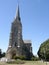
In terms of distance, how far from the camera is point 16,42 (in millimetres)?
89375

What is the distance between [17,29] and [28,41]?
583 inches

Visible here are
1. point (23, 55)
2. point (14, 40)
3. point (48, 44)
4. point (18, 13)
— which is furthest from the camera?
point (18, 13)

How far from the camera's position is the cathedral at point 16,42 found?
86000mm

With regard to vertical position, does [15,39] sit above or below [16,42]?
above

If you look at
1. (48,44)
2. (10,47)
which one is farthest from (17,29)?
(48,44)

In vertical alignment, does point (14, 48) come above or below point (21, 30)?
below

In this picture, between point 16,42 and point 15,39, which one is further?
point 15,39

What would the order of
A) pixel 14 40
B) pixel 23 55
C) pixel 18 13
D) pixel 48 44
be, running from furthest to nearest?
pixel 18 13 → pixel 14 40 → pixel 23 55 → pixel 48 44

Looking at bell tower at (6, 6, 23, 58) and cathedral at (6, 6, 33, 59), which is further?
bell tower at (6, 6, 23, 58)

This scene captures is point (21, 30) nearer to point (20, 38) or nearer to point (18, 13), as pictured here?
point (20, 38)

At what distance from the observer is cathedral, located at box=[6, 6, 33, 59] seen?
3386 inches

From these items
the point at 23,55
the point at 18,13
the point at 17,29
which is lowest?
the point at 23,55

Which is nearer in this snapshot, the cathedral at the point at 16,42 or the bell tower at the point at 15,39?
the cathedral at the point at 16,42

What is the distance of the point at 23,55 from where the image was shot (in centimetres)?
8438
